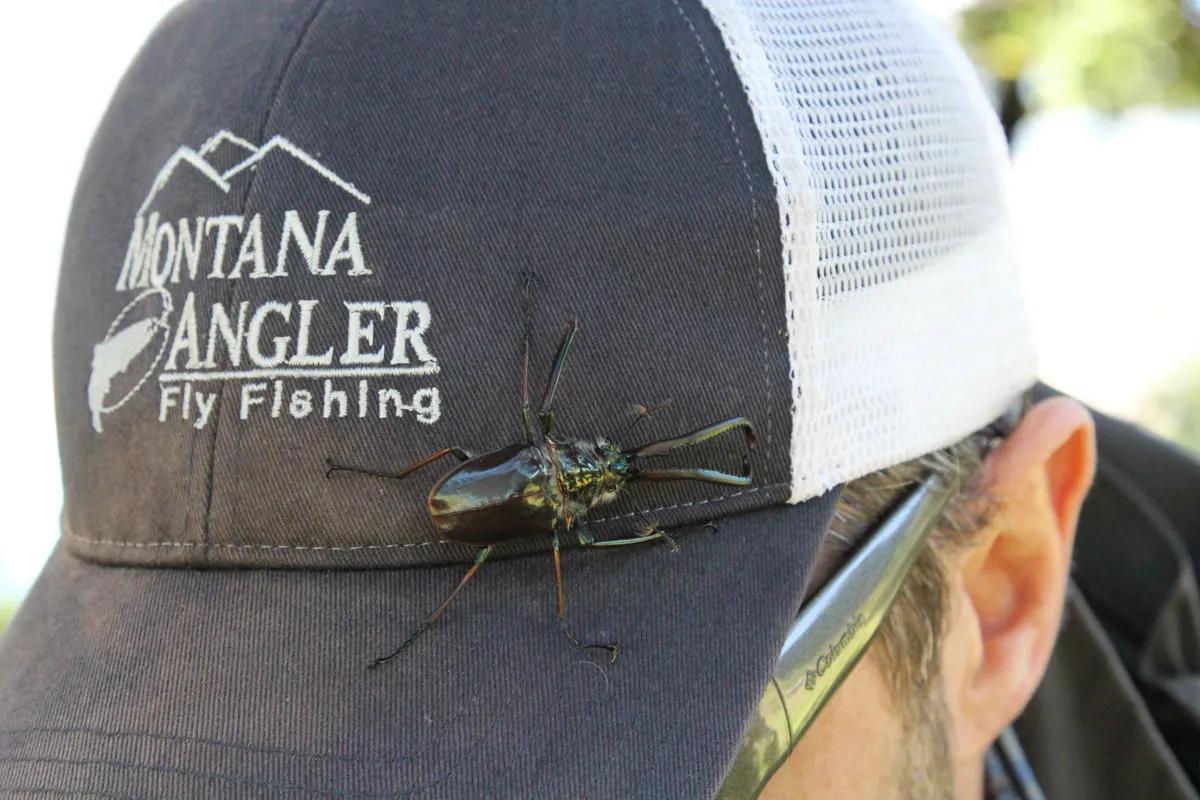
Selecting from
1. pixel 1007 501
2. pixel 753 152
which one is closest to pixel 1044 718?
pixel 1007 501

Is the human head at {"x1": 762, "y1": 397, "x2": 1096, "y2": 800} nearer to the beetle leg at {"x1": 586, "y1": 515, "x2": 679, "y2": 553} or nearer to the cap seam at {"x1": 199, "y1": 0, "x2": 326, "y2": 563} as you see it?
the beetle leg at {"x1": 586, "y1": 515, "x2": 679, "y2": 553}

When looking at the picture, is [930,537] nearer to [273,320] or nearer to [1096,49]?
[273,320]

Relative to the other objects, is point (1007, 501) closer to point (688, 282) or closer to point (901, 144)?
point (901, 144)

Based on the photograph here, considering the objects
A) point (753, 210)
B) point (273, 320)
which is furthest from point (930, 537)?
point (273, 320)

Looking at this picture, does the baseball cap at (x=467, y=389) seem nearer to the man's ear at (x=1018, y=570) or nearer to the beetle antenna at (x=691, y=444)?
the beetle antenna at (x=691, y=444)

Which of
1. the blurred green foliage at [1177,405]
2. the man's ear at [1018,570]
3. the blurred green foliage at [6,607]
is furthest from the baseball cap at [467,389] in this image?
the blurred green foliage at [1177,405]
